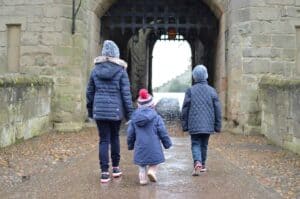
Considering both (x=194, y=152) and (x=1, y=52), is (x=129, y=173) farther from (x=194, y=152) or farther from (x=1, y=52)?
(x=1, y=52)

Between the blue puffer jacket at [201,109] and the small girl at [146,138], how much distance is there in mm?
667

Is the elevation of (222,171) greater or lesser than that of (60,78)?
lesser

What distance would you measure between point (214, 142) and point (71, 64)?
137 inches

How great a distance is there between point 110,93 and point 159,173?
3.96ft

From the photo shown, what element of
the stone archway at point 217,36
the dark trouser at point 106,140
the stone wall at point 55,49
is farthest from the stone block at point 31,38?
the dark trouser at point 106,140

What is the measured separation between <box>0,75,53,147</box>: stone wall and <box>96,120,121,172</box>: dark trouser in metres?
2.44

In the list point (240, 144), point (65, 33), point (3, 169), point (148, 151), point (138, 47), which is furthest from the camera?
point (138, 47)

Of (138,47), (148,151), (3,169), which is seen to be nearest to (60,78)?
(3,169)

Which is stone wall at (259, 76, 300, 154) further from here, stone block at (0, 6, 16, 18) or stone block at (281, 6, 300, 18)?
stone block at (0, 6, 16, 18)

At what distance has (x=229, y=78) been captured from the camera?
10578 millimetres

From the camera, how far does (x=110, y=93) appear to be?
208 inches

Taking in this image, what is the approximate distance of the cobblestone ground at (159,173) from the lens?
4789 millimetres

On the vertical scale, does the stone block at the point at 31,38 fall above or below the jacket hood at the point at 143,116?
above

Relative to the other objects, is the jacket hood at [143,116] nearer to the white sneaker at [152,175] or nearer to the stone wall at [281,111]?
the white sneaker at [152,175]
